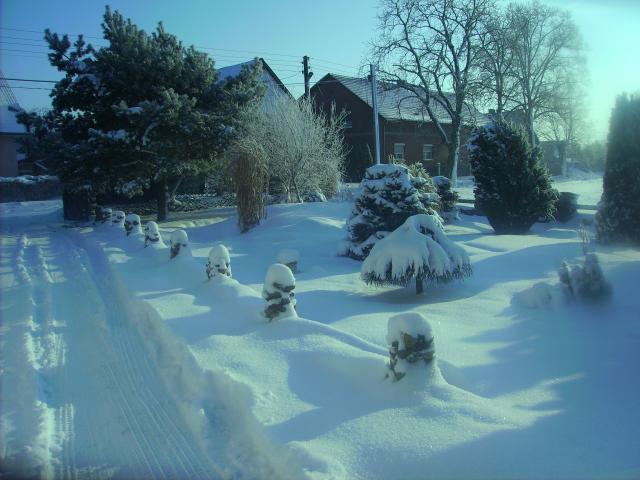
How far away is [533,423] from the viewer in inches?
133

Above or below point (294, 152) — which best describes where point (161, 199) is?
below

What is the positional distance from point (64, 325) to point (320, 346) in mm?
3438

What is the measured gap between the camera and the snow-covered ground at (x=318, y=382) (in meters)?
3.06

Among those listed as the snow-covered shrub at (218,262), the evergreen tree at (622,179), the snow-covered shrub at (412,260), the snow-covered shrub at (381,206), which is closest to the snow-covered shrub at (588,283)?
the snow-covered shrub at (412,260)

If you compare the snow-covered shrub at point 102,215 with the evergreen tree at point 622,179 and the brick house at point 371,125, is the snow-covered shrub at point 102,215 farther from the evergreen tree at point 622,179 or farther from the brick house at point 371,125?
the brick house at point 371,125

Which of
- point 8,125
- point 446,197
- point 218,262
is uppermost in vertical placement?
point 8,125

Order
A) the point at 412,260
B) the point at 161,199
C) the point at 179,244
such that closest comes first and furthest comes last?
the point at 412,260
the point at 179,244
the point at 161,199

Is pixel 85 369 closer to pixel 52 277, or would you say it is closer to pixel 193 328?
pixel 193 328

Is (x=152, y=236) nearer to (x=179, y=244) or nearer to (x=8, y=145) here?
(x=179, y=244)

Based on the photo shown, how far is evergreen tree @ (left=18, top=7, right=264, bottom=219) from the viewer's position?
16.0 m

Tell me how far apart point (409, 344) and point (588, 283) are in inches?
143

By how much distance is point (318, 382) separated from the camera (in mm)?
4078

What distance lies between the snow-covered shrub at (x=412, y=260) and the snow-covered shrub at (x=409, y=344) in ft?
9.59

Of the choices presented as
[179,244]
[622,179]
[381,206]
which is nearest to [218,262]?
[179,244]
